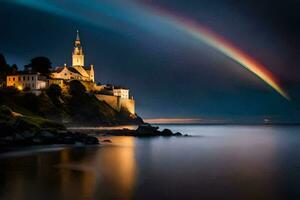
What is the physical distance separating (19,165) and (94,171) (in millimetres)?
6292

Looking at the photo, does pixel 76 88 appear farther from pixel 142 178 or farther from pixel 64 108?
pixel 142 178

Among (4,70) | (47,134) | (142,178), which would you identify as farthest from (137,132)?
(142,178)

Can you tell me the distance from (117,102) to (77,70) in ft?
59.5

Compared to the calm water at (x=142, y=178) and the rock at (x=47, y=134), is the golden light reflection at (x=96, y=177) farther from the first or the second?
the rock at (x=47, y=134)

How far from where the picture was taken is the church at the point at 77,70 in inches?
4317

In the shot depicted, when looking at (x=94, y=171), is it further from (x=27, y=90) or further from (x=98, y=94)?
(x=98, y=94)

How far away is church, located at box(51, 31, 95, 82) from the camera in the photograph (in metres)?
110

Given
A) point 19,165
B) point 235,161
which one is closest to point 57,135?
point 19,165

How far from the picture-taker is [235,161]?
34.8 m

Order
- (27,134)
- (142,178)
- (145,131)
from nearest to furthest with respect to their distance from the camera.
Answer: (142,178) < (27,134) < (145,131)

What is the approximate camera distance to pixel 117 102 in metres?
121

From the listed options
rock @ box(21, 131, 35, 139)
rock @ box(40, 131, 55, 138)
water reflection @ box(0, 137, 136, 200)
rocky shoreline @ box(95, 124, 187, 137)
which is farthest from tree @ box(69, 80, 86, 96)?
water reflection @ box(0, 137, 136, 200)

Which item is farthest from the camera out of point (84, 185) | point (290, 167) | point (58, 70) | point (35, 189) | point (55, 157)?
point (58, 70)

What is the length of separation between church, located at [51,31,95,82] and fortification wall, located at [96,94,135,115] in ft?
33.2
